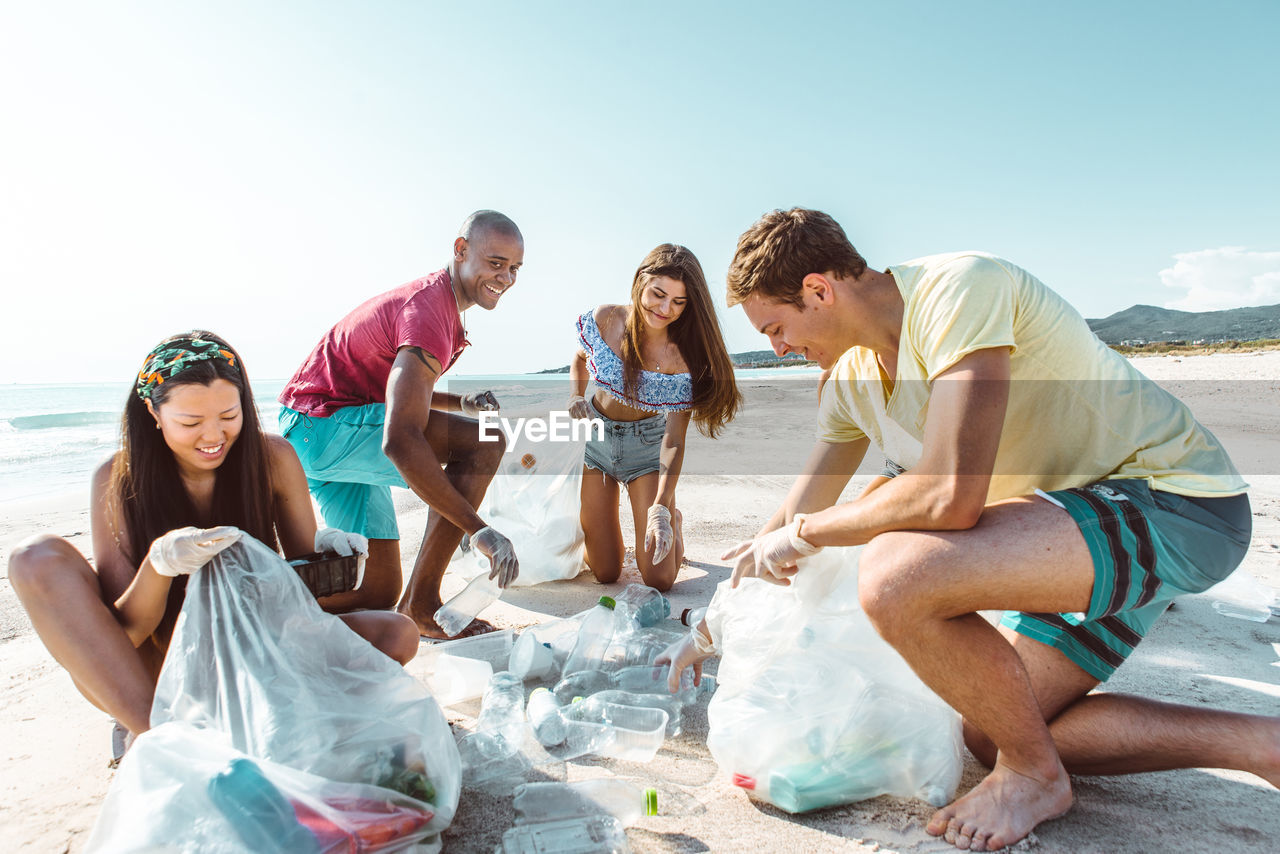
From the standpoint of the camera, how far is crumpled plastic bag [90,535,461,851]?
1.49 meters

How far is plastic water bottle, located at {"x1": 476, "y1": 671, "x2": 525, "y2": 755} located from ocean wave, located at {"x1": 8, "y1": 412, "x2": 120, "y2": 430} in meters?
18.3

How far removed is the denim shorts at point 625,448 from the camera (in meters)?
4.15

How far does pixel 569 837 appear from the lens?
1594 millimetres

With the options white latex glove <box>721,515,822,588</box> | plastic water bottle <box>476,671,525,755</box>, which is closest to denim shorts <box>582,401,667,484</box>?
plastic water bottle <box>476,671,525,755</box>

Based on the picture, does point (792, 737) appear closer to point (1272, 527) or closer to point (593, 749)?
point (593, 749)

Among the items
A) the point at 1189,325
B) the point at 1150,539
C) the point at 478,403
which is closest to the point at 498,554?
the point at 478,403

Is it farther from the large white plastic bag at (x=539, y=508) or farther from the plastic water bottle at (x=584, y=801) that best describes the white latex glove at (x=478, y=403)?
the plastic water bottle at (x=584, y=801)

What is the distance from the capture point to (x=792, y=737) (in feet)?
5.61

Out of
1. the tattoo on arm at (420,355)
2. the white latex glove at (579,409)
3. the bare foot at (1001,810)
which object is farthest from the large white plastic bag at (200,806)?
the white latex glove at (579,409)

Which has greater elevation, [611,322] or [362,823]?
[611,322]

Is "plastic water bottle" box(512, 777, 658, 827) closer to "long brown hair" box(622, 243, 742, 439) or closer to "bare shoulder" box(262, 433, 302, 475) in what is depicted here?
"bare shoulder" box(262, 433, 302, 475)

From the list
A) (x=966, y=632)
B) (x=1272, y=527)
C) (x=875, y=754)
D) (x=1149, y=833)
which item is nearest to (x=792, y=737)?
(x=875, y=754)

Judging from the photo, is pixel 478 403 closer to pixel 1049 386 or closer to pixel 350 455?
pixel 350 455

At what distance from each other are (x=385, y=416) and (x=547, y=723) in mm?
1471
